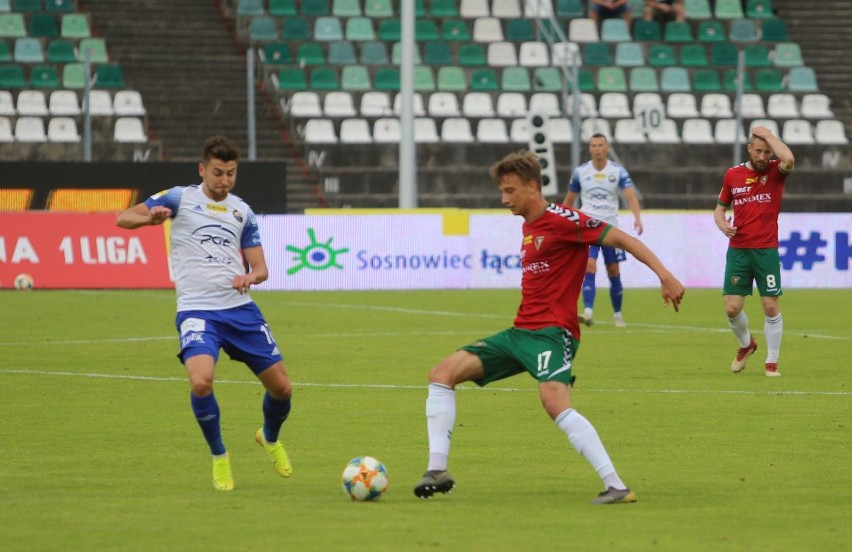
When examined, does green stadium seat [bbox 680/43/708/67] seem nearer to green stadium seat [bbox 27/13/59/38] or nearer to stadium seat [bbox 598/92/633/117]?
stadium seat [bbox 598/92/633/117]

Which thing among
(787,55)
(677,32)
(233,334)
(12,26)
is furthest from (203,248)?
(787,55)

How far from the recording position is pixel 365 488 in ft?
26.8

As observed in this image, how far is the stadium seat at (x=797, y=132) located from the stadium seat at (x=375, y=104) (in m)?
8.96

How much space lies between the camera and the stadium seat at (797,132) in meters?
35.7

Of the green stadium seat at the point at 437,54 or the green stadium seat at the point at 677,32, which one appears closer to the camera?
the green stadium seat at the point at 437,54

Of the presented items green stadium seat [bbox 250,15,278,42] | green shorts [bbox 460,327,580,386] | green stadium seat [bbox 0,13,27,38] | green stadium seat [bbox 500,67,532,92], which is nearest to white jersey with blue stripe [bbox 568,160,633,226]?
green shorts [bbox 460,327,580,386]

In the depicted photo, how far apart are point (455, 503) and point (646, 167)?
90.4ft

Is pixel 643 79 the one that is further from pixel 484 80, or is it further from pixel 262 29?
pixel 262 29

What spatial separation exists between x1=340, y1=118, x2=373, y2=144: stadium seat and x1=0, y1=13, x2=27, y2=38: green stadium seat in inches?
305

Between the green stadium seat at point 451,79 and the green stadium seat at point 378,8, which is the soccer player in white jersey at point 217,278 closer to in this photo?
the green stadium seat at point 451,79

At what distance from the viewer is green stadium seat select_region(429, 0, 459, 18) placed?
38.4 m

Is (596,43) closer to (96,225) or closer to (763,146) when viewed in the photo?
(96,225)

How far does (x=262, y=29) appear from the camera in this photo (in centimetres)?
3700

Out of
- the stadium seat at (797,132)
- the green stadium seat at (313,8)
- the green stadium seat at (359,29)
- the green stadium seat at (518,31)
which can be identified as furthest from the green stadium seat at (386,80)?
the stadium seat at (797,132)
